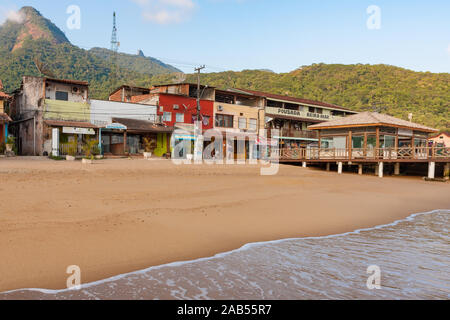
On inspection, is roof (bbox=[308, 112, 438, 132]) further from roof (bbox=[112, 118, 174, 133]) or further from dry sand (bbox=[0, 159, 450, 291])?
roof (bbox=[112, 118, 174, 133])

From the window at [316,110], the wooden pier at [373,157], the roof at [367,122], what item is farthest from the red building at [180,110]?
the window at [316,110]

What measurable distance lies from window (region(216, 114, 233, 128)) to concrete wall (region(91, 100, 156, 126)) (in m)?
8.45

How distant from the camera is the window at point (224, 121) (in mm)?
40469

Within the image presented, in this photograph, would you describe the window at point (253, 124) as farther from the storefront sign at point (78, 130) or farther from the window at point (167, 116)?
the storefront sign at point (78, 130)

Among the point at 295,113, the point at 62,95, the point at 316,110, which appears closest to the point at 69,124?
the point at 62,95

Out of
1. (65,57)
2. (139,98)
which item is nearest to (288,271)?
(139,98)

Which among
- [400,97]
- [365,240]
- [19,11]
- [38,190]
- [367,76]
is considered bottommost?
[365,240]

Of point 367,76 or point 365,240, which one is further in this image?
point 367,76

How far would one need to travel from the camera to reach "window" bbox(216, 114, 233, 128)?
133 feet

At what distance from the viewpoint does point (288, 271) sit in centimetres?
551

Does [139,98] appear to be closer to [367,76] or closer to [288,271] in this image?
[288,271]

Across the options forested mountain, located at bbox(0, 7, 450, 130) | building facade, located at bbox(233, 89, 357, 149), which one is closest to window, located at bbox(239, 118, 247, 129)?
building facade, located at bbox(233, 89, 357, 149)

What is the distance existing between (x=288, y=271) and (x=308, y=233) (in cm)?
296

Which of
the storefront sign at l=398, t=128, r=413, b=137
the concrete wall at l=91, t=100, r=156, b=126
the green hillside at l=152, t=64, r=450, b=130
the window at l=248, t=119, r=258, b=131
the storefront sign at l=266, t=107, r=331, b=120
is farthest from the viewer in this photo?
the green hillside at l=152, t=64, r=450, b=130
